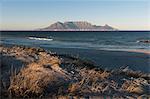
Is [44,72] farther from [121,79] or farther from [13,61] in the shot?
[121,79]

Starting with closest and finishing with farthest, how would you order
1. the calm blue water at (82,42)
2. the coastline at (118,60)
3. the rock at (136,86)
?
the rock at (136,86) < the coastline at (118,60) < the calm blue water at (82,42)

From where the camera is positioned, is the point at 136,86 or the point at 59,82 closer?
the point at 59,82

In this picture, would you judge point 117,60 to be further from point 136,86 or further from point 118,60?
point 136,86

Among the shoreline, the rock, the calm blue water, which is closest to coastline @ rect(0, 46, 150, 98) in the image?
the rock

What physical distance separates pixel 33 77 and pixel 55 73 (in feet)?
3.45

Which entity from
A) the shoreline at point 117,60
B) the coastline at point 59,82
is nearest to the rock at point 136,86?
the coastline at point 59,82

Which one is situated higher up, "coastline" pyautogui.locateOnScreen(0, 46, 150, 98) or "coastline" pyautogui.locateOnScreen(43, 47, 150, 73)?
"coastline" pyautogui.locateOnScreen(0, 46, 150, 98)

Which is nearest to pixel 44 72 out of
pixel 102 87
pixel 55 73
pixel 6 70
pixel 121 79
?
pixel 55 73

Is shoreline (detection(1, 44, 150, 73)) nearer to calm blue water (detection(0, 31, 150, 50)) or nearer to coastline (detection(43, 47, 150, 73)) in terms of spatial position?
coastline (detection(43, 47, 150, 73))

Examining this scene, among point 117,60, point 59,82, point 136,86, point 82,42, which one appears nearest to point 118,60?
point 117,60

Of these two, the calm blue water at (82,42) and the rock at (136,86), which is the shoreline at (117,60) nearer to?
the rock at (136,86)

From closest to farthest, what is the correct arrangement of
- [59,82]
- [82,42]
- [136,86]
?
[59,82]
[136,86]
[82,42]

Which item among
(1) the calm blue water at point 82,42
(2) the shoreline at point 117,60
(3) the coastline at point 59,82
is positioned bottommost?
(1) the calm blue water at point 82,42

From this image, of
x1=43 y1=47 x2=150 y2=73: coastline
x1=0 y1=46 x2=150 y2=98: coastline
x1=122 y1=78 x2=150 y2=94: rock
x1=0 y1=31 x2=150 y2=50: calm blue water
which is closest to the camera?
x1=0 y1=46 x2=150 y2=98: coastline
